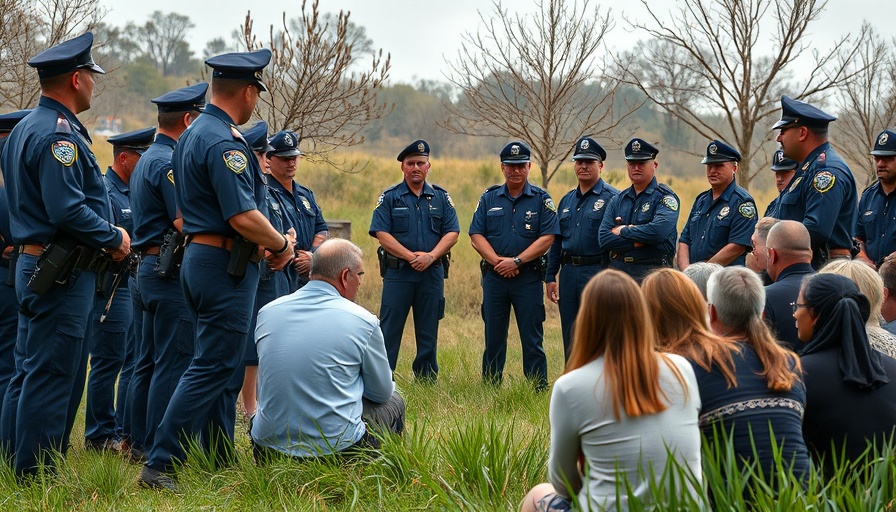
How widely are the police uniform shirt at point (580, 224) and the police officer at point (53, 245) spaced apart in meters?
4.54

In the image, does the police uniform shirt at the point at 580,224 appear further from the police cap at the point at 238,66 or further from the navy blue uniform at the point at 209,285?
the navy blue uniform at the point at 209,285

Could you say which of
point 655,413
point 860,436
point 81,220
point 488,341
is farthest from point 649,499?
point 488,341

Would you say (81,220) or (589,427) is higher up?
(81,220)

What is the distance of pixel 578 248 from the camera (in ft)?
A: 27.8

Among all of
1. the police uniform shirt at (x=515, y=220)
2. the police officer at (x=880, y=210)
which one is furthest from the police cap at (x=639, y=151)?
the police officer at (x=880, y=210)

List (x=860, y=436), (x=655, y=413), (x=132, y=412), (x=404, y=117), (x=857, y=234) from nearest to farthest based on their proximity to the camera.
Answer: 1. (x=655, y=413)
2. (x=860, y=436)
3. (x=132, y=412)
4. (x=857, y=234)
5. (x=404, y=117)

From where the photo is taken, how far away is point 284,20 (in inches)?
410

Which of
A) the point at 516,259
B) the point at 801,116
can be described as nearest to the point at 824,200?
the point at 801,116

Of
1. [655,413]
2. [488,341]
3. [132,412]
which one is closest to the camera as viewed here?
[655,413]

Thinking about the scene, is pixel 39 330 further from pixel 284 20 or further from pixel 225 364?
pixel 284 20

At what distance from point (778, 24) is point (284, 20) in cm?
583

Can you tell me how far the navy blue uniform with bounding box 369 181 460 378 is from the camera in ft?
28.1

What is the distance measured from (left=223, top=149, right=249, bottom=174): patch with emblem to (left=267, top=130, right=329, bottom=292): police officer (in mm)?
2605

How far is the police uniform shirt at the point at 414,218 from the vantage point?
8664 millimetres
